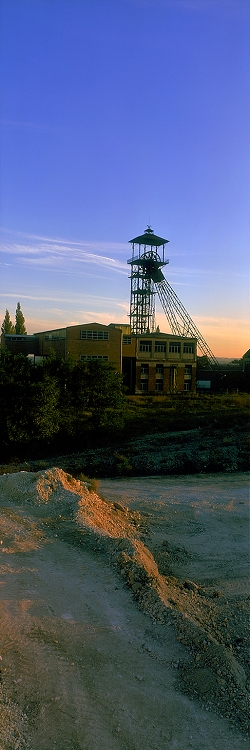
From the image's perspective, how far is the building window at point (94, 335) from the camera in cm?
4978

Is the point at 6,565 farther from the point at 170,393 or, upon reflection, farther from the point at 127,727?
the point at 170,393

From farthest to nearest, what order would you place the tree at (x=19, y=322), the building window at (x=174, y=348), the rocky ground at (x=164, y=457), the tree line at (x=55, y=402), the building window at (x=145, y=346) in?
the tree at (x=19, y=322)
the building window at (x=174, y=348)
the building window at (x=145, y=346)
the tree line at (x=55, y=402)
the rocky ground at (x=164, y=457)

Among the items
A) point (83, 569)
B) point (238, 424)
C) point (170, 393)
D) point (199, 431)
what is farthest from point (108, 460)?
point (170, 393)

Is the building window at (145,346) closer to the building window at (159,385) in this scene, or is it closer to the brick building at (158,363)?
the brick building at (158,363)

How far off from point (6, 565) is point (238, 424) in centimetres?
2207

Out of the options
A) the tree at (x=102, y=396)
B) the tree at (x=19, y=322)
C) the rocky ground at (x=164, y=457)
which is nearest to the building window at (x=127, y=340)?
the tree at (x=19, y=322)

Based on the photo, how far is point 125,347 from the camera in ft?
185

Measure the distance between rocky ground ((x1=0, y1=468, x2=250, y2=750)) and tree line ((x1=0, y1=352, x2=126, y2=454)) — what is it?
12219 millimetres

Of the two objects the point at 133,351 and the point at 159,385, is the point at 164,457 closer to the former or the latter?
the point at 133,351

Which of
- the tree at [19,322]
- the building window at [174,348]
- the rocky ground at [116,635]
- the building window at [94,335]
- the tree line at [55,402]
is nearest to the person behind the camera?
the rocky ground at [116,635]

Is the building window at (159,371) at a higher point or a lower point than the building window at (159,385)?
higher

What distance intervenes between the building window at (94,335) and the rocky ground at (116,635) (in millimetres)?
37940

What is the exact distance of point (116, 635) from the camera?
753cm

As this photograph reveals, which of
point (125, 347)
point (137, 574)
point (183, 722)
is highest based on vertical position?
point (125, 347)
